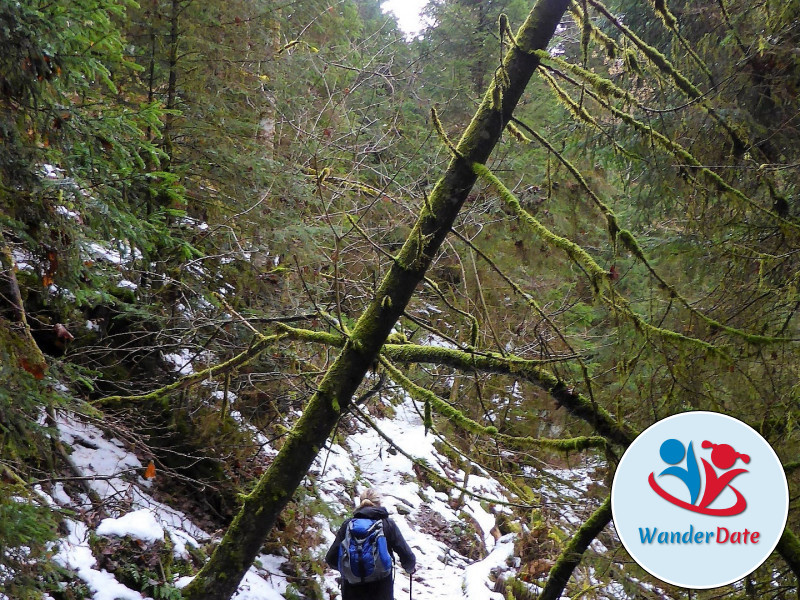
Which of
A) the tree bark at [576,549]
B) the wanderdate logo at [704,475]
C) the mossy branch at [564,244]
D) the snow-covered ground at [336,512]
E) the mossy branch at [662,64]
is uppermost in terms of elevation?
the mossy branch at [662,64]

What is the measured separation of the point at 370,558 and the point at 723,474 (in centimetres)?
328

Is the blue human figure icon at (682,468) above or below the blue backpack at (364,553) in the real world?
above

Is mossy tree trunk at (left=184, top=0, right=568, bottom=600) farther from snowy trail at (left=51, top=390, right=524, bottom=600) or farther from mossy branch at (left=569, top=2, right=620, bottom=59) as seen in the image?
snowy trail at (left=51, top=390, right=524, bottom=600)

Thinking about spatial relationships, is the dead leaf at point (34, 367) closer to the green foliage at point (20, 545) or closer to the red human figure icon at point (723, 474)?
the green foliage at point (20, 545)

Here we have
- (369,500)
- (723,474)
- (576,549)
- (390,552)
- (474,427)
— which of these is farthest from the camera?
(369,500)

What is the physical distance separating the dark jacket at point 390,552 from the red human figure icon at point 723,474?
3.03 meters

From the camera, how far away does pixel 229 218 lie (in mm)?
6570

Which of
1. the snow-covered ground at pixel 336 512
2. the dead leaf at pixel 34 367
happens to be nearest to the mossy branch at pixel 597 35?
the snow-covered ground at pixel 336 512

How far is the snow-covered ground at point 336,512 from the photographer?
15.2 ft

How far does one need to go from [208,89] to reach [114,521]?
4953 millimetres

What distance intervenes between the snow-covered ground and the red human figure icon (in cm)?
209

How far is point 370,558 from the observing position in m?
5.25

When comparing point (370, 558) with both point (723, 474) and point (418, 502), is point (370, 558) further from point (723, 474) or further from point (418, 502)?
point (418, 502)

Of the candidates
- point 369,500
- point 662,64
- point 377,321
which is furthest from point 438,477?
point 369,500
